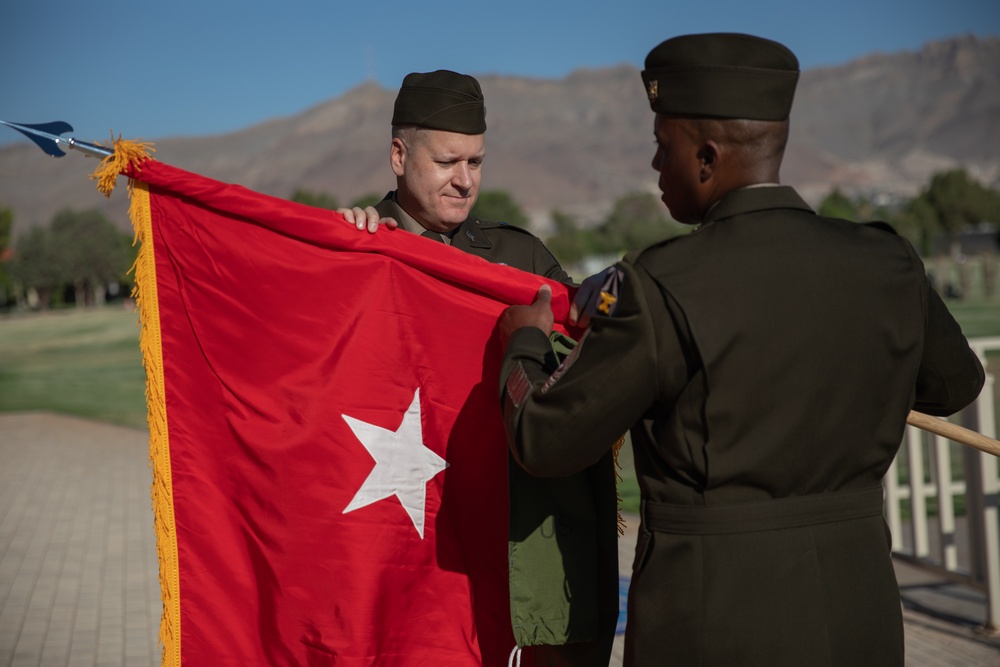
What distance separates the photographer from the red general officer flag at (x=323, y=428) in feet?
10.4

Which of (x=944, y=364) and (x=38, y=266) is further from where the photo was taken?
(x=38, y=266)

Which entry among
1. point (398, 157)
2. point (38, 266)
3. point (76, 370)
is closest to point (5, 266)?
point (38, 266)

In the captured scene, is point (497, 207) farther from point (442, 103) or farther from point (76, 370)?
point (442, 103)

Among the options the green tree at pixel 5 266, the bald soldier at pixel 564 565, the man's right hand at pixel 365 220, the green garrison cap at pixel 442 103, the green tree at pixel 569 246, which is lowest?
the bald soldier at pixel 564 565

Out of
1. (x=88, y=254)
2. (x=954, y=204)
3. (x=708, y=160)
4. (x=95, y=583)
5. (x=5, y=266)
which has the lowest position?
(x=95, y=583)

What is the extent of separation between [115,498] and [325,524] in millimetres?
7461

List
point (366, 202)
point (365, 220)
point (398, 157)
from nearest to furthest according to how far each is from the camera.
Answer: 1. point (365, 220)
2. point (398, 157)
3. point (366, 202)

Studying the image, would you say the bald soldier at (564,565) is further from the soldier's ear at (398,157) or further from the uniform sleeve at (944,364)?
the uniform sleeve at (944,364)

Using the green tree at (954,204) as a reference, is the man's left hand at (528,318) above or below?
below

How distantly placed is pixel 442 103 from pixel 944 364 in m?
1.92

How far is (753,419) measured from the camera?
2.14 meters

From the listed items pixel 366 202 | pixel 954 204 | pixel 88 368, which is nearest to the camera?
pixel 88 368

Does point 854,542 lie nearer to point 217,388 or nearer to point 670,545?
point 670,545

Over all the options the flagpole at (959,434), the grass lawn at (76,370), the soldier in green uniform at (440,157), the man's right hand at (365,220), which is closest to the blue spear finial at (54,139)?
the man's right hand at (365,220)
